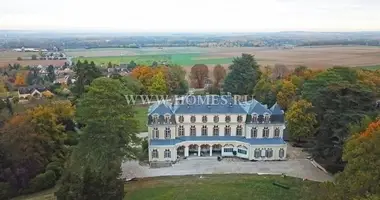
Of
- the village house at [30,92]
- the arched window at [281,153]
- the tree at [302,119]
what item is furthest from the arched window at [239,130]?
the village house at [30,92]

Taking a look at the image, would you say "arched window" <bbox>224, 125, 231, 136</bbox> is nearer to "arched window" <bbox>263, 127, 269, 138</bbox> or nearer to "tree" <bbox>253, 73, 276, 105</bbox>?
"arched window" <bbox>263, 127, 269, 138</bbox>

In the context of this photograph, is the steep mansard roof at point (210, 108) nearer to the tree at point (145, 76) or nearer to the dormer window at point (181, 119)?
the dormer window at point (181, 119)

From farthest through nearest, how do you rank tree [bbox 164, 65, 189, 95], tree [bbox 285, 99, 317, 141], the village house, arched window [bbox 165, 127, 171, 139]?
the village house → tree [bbox 164, 65, 189, 95] → tree [bbox 285, 99, 317, 141] → arched window [bbox 165, 127, 171, 139]

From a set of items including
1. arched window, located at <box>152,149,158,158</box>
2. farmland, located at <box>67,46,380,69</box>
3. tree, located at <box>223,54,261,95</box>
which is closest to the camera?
arched window, located at <box>152,149,158,158</box>

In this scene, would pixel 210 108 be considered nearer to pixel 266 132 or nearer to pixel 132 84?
pixel 266 132

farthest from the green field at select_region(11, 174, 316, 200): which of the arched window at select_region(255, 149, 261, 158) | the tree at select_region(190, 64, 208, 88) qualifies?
the tree at select_region(190, 64, 208, 88)

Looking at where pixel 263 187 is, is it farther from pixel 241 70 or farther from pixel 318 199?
pixel 241 70

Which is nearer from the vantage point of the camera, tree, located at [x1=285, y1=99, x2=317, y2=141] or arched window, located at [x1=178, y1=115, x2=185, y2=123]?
arched window, located at [x1=178, y1=115, x2=185, y2=123]
